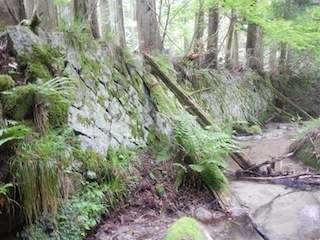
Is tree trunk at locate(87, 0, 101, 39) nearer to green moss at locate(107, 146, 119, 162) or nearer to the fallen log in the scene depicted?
the fallen log

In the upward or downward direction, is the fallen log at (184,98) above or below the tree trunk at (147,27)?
below

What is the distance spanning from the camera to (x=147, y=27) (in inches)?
325

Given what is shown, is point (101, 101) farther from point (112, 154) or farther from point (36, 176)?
point (36, 176)

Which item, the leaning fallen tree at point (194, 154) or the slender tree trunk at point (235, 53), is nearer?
the leaning fallen tree at point (194, 154)

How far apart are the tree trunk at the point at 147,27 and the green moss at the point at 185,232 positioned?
5979 millimetres

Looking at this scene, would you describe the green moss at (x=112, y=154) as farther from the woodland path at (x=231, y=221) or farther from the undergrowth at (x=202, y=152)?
the undergrowth at (x=202, y=152)

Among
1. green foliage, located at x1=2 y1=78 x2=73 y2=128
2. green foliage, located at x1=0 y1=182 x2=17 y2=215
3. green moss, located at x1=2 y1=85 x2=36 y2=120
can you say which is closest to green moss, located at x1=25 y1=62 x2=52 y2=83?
green foliage, located at x1=2 y1=78 x2=73 y2=128

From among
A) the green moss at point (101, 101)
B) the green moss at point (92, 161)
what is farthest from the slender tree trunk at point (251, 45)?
the green moss at point (92, 161)

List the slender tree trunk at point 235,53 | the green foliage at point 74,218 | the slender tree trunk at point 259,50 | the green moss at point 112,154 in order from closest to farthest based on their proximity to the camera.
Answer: the green foliage at point 74,218 → the green moss at point 112,154 → the slender tree trunk at point 259,50 → the slender tree trunk at point 235,53

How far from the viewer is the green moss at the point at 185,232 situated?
305 centimetres

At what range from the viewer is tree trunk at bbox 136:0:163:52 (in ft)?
27.0

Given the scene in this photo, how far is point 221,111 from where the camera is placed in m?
10.5

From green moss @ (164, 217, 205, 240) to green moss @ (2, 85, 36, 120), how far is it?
7.07 feet

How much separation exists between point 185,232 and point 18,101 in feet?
7.79
